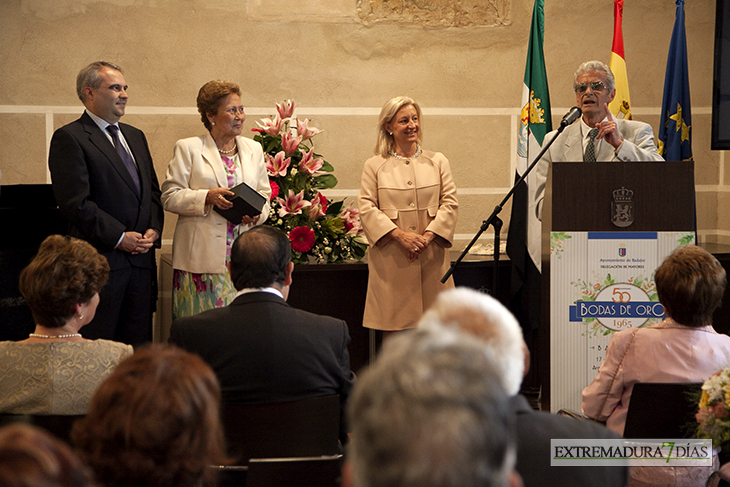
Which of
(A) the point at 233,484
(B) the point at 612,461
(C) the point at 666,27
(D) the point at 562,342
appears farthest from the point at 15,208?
(C) the point at 666,27

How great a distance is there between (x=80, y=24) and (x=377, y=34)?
6.73ft

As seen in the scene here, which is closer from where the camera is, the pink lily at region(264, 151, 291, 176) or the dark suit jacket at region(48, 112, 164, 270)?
the dark suit jacket at region(48, 112, 164, 270)

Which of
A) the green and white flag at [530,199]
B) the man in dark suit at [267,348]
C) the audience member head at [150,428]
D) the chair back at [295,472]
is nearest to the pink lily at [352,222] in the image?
the green and white flag at [530,199]

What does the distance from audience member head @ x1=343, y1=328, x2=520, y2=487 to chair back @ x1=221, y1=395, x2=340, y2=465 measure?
110 cm

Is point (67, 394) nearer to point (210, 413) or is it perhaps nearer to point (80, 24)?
point (210, 413)

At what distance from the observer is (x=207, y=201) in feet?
12.8

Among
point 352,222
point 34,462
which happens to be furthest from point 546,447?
point 352,222

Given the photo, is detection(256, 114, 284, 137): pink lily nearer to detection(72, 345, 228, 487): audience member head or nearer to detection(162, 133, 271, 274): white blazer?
detection(162, 133, 271, 274): white blazer

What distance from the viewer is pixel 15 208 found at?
3.75 metres

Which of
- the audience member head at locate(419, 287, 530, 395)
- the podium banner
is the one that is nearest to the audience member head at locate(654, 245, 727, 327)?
the podium banner

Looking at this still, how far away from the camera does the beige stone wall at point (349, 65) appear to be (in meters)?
4.91

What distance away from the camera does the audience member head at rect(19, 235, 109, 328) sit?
2158 mm

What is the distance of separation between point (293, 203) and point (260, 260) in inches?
87.3

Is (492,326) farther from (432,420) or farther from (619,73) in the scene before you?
(619,73)
